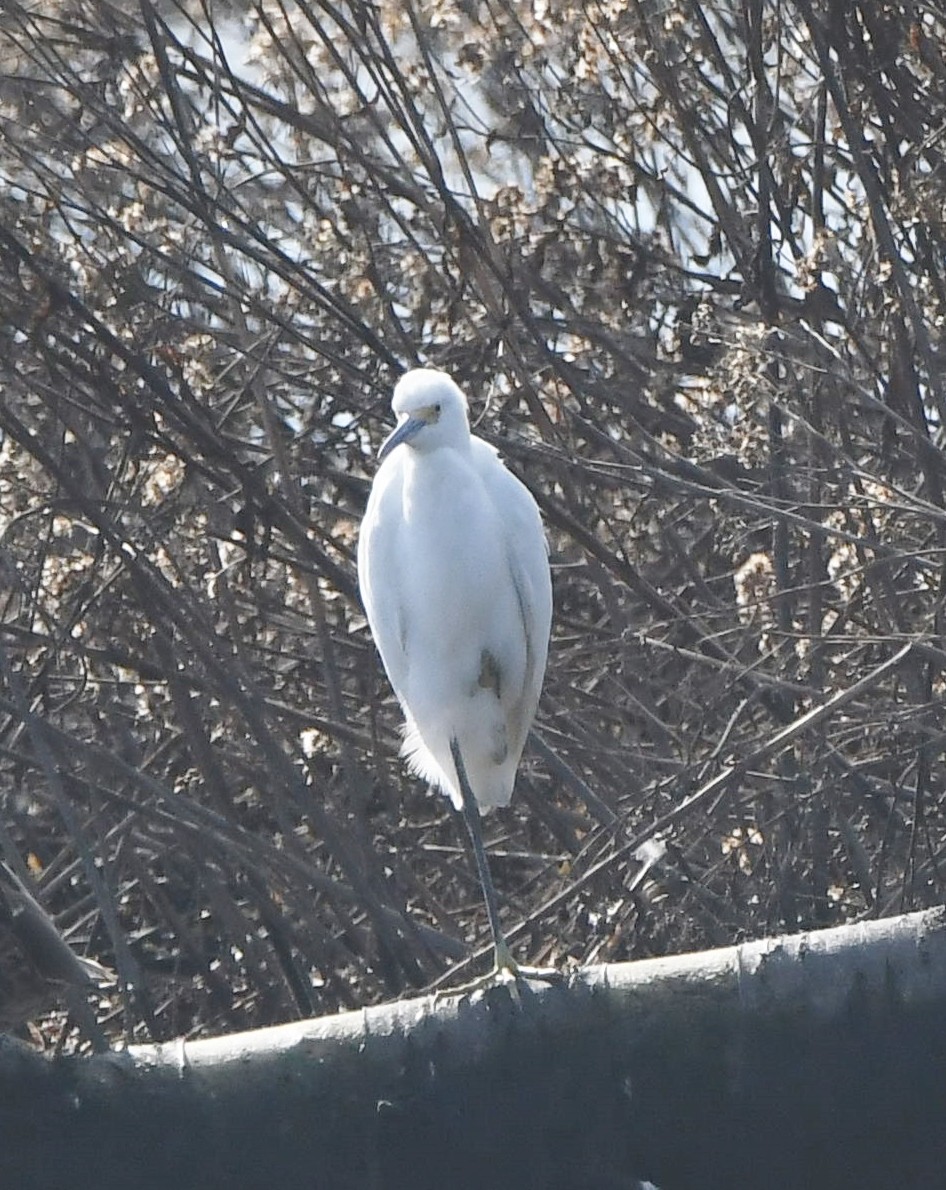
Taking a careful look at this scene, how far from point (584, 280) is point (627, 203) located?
9.8 inches

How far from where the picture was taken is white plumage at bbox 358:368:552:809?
3.98 meters

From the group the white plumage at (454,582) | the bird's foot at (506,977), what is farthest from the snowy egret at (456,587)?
the bird's foot at (506,977)

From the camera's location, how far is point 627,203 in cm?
555

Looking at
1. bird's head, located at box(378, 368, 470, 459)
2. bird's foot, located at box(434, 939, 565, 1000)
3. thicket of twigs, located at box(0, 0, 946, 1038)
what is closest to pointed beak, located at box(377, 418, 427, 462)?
bird's head, located at box(378, 368, 470, 459)

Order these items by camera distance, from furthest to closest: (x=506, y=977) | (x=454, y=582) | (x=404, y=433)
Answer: (x=454, y=582), (x=404, y=433), (x=506, y=977)

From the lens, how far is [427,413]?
3893 mm

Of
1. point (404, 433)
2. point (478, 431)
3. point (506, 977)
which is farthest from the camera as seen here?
point (478, 431)

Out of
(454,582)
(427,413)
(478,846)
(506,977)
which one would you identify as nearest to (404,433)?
(427,413)

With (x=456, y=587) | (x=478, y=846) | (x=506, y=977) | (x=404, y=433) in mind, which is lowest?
(x=506, y=977)

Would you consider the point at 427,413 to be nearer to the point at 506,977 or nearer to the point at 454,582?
the point at 454,582

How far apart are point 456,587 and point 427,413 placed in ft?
1.25

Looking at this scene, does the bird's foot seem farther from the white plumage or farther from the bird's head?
the bird's head

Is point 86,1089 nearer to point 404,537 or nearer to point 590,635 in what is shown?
point 404,537

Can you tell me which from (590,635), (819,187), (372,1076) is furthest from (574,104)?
(372,1076)
